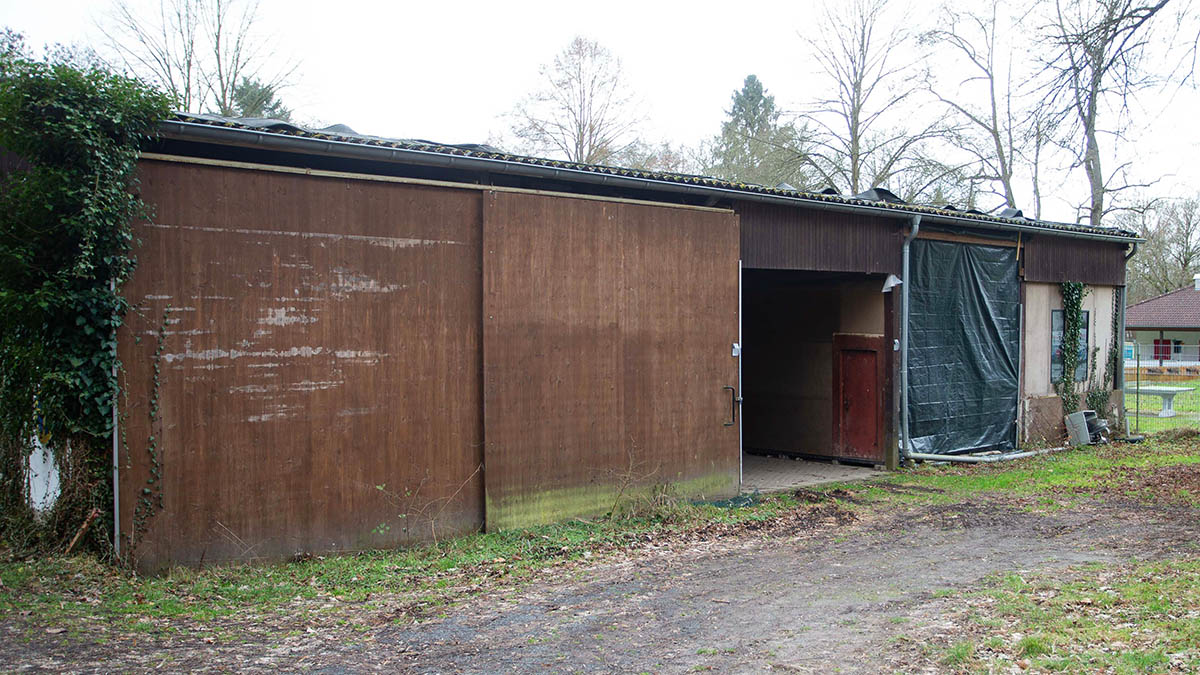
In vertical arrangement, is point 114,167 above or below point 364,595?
above

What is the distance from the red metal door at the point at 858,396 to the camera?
1265cm

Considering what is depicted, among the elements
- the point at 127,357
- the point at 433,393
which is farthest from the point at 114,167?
the point at 433,393

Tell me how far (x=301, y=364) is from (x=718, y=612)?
Answer: 3781mm

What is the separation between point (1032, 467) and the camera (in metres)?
12.8

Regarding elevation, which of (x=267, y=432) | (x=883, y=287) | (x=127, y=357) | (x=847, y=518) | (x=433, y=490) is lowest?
(x=847, y=518)

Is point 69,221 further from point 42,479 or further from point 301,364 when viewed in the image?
point 42,479

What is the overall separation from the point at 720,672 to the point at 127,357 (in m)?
4.64

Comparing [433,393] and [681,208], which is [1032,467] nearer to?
[681,208]

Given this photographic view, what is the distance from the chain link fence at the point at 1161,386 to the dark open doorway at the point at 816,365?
20.7 feet

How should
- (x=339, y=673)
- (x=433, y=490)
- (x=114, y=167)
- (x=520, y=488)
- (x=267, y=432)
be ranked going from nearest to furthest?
(x=339, y=673)
(x=114, y=167)
(x=267, y=432)
(x=433, y=490)
(x=520, y=488)

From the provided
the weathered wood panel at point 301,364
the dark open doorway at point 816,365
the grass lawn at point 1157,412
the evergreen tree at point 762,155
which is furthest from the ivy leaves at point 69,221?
the evergreen tree at point 762,155

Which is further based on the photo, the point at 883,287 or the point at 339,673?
the point at 883,287

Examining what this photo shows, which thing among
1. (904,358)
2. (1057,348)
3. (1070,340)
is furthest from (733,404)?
(1070,340)

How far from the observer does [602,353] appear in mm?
8961
